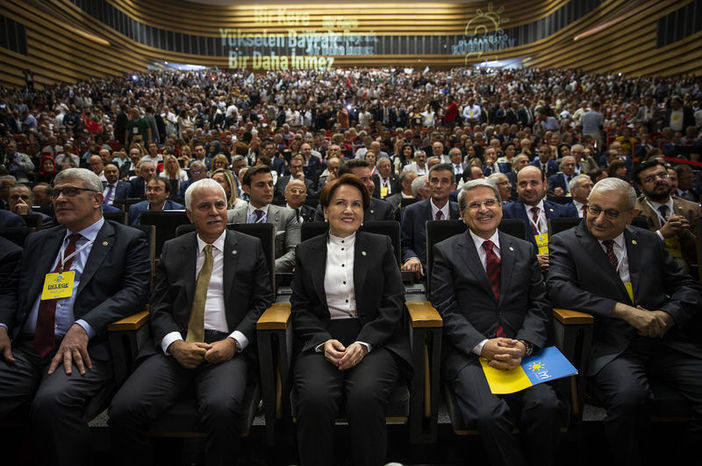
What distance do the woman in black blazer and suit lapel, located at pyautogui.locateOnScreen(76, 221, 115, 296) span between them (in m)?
0.86

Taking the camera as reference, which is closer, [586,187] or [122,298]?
[122,298]

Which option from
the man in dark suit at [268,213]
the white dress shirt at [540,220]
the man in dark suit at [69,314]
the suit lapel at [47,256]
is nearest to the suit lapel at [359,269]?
the man in dark suit at [69,314]

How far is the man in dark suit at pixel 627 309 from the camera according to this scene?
1.65 meters

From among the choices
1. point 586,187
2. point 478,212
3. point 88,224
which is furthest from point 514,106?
point 88,224

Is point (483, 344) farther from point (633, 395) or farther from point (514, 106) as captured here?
point (514, 106)

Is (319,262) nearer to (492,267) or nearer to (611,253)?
(492,267)

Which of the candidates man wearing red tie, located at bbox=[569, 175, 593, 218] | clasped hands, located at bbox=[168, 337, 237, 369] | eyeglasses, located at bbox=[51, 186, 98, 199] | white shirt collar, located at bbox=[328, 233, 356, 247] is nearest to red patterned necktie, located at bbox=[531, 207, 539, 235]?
man wearing red tie, located at bbox=[569, 175, 593, 218]

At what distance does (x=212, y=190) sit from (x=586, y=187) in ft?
9.55

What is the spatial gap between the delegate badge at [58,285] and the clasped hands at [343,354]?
1.15 metres

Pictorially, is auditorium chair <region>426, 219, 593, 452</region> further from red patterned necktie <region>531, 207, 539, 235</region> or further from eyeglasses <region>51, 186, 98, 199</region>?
eyeglasses <region>51, 186, 98, 199</region>

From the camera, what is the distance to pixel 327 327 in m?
1.89

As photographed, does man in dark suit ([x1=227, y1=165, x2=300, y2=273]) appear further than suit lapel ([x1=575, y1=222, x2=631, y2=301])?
Yes

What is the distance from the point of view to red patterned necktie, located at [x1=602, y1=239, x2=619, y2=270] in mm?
1960

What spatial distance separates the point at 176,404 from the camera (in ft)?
5.50
